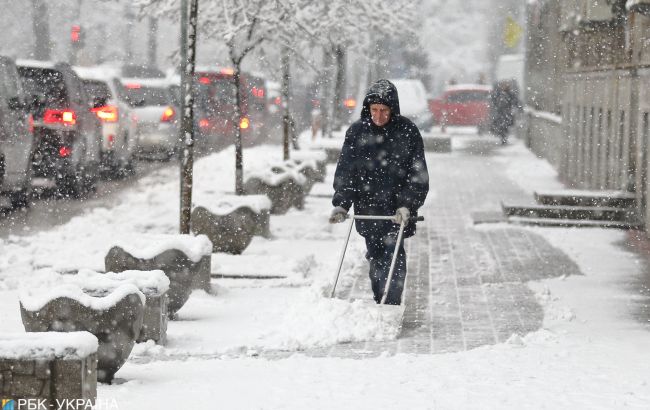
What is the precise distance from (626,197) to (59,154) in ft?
25.4

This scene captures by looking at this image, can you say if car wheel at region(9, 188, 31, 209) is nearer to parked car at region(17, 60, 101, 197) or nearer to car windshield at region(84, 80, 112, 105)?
parked car at region(17, 60, 101, 197)

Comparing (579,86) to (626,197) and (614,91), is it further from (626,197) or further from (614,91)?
(626,197)

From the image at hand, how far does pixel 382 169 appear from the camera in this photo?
9055 millimetres

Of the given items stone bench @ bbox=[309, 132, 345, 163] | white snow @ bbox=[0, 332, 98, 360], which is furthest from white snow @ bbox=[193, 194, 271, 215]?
stone bench @ bbox=[309, 132, 345, 163]

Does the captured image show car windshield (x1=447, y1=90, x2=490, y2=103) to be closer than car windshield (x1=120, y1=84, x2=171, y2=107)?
No

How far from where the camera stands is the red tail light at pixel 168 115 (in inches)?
977

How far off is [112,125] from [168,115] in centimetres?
377

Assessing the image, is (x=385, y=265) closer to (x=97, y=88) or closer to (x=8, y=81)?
(x=8, y=81)

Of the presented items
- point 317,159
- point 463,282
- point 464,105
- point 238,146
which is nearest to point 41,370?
point 463,282

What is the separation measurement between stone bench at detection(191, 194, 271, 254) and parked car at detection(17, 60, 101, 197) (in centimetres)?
476

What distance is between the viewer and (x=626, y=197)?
627 inches

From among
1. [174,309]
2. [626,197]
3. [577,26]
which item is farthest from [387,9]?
[174,309]

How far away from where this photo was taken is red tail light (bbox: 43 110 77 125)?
1753 cm

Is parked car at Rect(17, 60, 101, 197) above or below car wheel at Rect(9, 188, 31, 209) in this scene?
above
